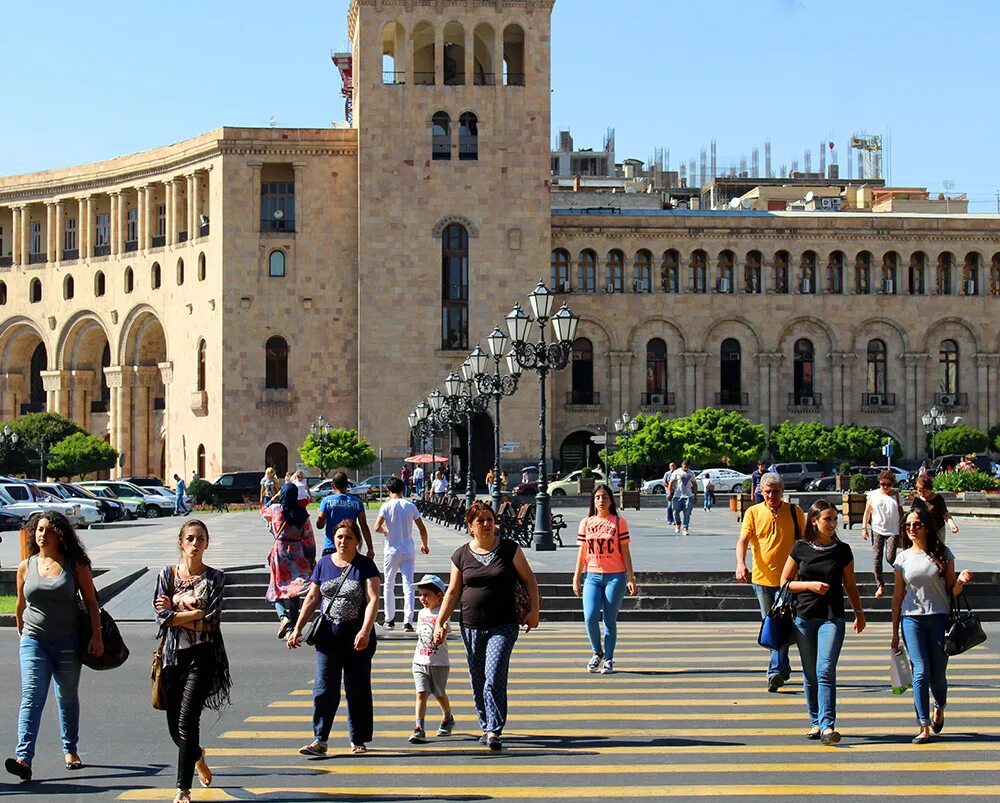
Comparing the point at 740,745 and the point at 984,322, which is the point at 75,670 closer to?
the point at 740,745

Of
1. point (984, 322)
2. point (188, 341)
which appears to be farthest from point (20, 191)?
point (984, 322)

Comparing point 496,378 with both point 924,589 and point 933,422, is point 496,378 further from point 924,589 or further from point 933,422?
point 933,422

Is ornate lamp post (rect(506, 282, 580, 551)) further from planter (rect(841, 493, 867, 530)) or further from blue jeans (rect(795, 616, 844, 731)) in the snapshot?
blue jeans (rect(795, 616, 844, 731))

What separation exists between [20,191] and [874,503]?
61659mm

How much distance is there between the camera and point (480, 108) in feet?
209

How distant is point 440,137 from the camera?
64.1 metres

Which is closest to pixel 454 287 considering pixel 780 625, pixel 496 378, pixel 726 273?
pixel 726 273

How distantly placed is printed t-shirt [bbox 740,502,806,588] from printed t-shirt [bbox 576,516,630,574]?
4.71 ft

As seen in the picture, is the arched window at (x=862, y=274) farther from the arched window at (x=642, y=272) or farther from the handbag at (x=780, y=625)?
the handbag at (x=780, y=625)

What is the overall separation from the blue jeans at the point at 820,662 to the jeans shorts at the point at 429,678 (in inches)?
92.8

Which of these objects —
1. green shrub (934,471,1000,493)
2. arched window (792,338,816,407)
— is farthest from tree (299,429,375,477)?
green shrub (934,471,1000,493)

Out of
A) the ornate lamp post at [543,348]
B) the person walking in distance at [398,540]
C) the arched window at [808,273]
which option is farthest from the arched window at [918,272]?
the person walking in distance at [398,540]

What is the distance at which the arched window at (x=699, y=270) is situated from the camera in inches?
2719

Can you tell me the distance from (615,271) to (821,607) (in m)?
58.3
